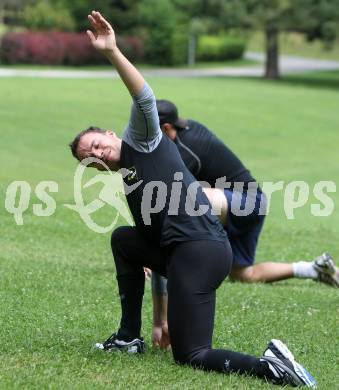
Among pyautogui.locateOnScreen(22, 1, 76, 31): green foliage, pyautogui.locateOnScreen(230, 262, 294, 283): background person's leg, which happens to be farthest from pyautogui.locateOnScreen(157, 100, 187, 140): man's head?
pyautogui.locateOnScreen(22, 1, 76, 31): green foliage

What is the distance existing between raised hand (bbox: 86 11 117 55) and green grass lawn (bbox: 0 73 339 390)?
6.12 ft

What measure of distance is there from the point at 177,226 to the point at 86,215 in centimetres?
767

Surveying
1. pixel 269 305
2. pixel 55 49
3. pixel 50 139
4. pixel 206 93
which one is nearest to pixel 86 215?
pixel 269 305

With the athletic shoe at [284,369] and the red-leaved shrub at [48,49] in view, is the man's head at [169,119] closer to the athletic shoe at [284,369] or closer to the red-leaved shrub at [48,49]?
the athletic shoe at [284,369]

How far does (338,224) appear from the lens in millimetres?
14742

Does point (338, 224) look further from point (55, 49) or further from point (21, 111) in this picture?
point (55, 49)

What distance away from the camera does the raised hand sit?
17.6ft

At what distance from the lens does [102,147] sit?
584 centimetres

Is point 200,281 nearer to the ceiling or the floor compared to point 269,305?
nearer to the ceiling

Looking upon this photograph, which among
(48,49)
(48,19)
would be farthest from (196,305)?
(48,19)

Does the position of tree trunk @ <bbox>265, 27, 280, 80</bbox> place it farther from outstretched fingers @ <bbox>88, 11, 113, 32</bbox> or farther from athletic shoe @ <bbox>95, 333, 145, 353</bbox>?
outstretched fingers @ <bbox>88, 11, 113, 32</bbox>

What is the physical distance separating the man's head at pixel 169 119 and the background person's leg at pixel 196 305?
2.59m

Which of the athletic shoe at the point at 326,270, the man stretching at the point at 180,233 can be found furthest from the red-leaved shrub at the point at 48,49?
the man stretching at the point at 180,233

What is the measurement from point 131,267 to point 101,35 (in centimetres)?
157
